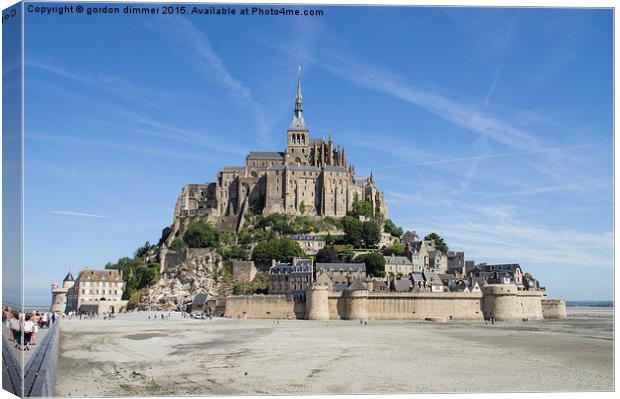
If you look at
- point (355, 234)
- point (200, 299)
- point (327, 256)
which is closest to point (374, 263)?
point (327, 256)

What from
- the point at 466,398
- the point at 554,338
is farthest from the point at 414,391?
the point at 554,338

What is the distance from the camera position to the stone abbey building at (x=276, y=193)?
55.3 meters

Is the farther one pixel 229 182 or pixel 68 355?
pixel 229 182

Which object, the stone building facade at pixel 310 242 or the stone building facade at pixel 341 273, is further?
the stone building facade at pixel 310 242

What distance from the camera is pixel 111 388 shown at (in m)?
13.8

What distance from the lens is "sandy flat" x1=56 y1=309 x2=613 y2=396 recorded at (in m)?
14.2

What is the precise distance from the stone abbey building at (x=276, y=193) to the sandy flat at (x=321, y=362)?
2845 cm

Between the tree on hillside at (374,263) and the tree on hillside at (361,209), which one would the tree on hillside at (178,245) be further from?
the tree on hillside at (361,209)

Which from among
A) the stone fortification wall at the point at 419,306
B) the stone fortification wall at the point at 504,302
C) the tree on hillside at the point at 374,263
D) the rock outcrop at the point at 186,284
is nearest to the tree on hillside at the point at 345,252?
the tree on hillside at the point at 374,263

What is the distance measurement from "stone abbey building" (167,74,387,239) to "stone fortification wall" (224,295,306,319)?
15.8 meters

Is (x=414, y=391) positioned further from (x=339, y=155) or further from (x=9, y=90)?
(x=339, y=155)

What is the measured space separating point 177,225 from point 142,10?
42.5 meters

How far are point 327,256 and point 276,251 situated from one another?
3.42m

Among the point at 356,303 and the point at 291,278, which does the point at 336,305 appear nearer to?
the point at 356,303
